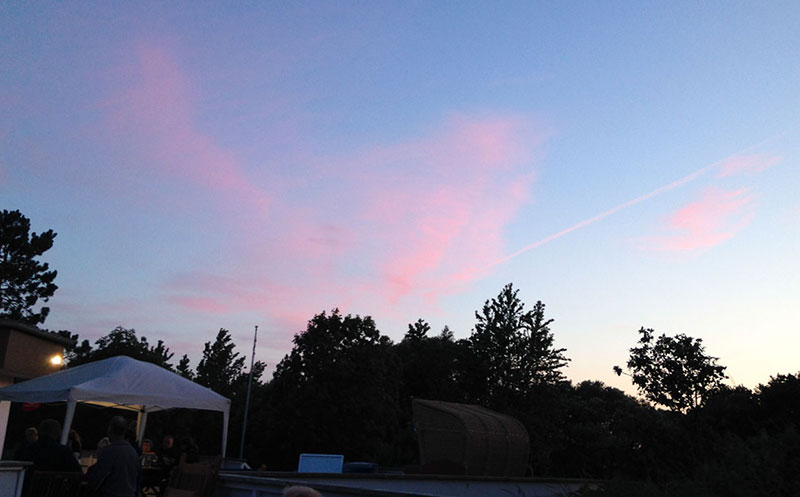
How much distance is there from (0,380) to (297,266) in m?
10.1

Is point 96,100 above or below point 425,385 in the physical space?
above

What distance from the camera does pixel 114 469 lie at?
6070 mm

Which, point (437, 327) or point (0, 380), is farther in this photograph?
point (437, 327)

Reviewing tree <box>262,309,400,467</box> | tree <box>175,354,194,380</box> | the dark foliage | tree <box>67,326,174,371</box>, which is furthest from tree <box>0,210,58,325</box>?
the dark foliage

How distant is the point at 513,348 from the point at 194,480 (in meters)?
29.6

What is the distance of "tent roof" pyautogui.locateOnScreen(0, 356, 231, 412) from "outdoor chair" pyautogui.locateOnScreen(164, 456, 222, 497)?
3585 mm

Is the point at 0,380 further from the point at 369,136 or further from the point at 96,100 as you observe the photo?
the point at 369,136

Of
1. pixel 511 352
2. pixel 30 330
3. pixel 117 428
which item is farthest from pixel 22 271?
pixel 117 428

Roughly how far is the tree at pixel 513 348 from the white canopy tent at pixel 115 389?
24947mm

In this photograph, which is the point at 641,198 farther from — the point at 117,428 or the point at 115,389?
the point at 117,428

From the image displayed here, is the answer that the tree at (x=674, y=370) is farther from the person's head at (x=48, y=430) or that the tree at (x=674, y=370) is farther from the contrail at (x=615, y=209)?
the person's head at (x=48, y=430)

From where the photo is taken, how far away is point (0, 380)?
1884 centimetres

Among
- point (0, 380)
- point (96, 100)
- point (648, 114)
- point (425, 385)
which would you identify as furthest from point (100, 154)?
point (425, 385)

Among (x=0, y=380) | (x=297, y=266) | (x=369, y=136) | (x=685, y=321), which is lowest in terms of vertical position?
(x=0, y=380)
